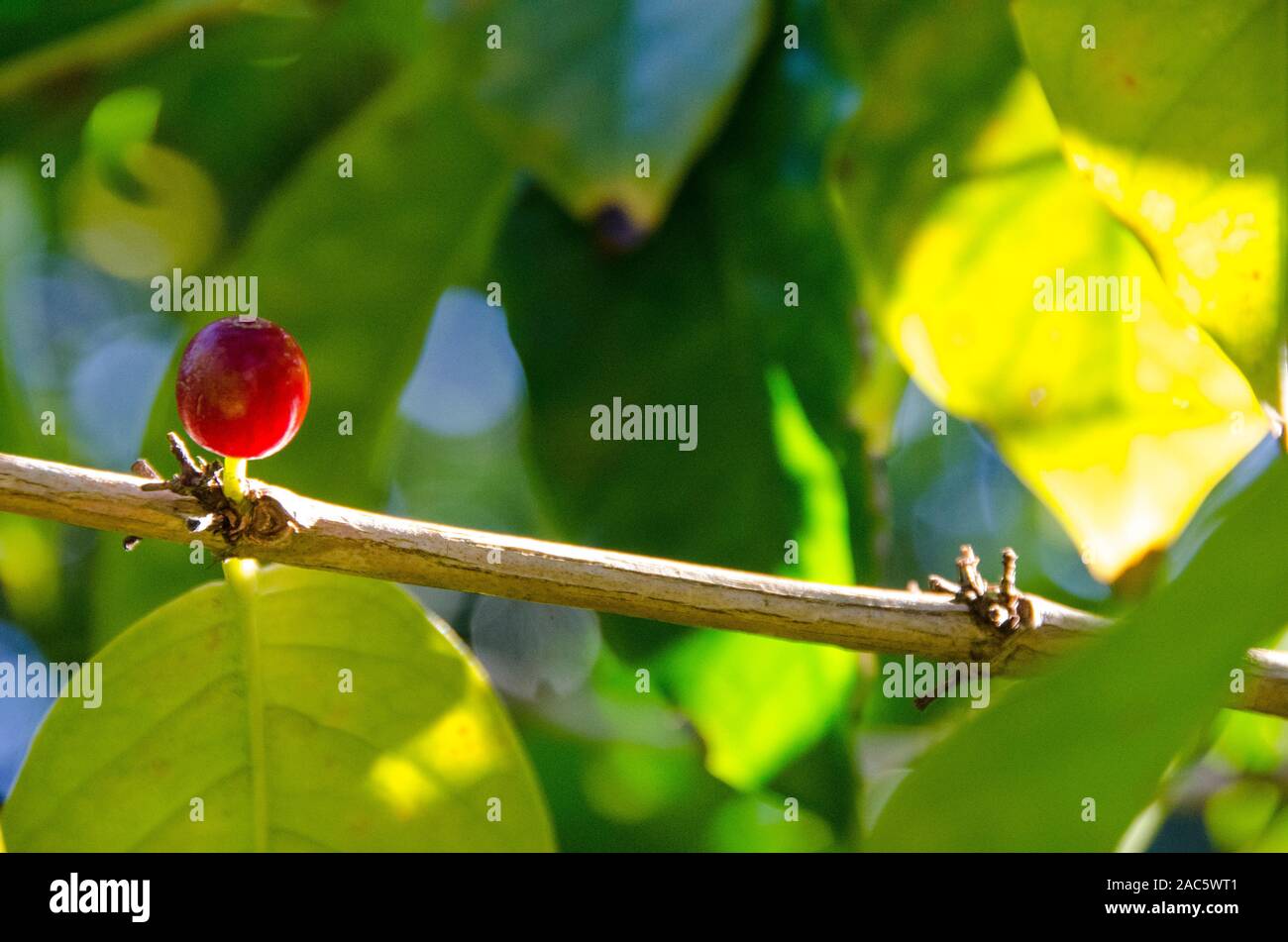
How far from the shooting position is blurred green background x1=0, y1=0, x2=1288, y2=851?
1.01 metres

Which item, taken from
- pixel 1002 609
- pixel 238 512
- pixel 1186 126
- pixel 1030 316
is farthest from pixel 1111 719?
pixel 1030 316

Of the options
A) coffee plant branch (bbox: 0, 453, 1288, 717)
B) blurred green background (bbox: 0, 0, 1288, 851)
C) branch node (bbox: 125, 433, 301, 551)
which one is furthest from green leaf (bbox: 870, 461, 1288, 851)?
blurred green background (bbox: 0, 0, 1288, 851)

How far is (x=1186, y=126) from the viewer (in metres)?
0.99

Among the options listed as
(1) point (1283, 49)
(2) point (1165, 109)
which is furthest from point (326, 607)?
(1) point (1283, 49)

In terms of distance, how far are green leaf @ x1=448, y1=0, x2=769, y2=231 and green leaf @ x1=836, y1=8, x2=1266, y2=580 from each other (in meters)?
0.20

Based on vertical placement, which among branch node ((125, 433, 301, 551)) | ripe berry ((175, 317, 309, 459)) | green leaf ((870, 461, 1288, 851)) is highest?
ripe berry ((175, 317, 309, 459))

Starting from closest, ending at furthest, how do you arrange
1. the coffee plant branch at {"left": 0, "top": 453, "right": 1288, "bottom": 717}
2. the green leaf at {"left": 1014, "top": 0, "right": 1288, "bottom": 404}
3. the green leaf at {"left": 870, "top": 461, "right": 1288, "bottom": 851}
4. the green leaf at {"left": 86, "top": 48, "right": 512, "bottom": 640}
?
the green leaf at {"left": 870, "top": 461, "right": 1288, "bottom": 851}, the coffee plant branch at {"left": 0, "top": 453, "right": 1288, "bottom": 717}, the green leaf at {"left": 1014, "top": 0, "right": 1288, "bottom": 404}, the green leaf at {"left": 86, "top": 48, "right": 512, "bottom": 640}

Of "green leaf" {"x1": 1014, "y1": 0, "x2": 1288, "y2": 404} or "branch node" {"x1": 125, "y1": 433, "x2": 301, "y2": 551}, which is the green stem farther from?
"green leaf" {"x1": 1014, "y1": 0, "x2": 1288, "y2": 404}

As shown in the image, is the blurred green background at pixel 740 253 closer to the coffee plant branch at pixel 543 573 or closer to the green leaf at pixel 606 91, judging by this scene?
the green leaf at pixel 606 91

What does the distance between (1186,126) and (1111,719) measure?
0.66m

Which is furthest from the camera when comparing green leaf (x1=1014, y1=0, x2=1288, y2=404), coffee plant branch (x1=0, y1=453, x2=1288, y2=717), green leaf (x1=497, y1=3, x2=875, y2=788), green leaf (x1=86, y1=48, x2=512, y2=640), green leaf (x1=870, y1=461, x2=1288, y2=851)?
green leaf (x1=86, y1=48, x2=512, y2=640)

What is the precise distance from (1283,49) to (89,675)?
1053 millimetres

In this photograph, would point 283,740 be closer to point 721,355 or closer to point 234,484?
point 234,484
